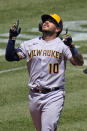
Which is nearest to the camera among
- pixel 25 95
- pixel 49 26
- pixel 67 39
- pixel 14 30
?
pixel 67 39

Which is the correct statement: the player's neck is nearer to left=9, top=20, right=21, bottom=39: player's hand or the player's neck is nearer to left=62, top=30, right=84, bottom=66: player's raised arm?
left=62, top=30, right=84, bottom=66: player's raised arm

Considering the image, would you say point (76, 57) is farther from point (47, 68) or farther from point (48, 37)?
point (48, 37)

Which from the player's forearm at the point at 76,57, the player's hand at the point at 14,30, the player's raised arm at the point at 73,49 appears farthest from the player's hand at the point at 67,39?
the player's hand at the point at 14,30

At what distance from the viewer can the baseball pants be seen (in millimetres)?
7500

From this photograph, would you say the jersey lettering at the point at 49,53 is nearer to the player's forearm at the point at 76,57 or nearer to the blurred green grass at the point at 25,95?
the player's forearm at the point at 76,57

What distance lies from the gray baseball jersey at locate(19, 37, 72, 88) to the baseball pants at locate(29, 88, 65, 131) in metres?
0.17

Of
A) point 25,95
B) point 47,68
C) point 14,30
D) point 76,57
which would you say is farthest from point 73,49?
point 25,95

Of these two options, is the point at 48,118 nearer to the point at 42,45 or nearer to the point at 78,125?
the point at 42,45

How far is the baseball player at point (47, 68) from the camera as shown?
7.53 metres

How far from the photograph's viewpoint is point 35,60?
767 centimetres

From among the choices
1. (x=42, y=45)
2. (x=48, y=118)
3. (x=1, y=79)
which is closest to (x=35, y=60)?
(x=42, y=45)

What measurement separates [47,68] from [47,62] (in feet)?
Answer: 0.32

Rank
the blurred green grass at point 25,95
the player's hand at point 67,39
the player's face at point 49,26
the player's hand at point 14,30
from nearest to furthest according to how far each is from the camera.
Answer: the player's hand at point 67,39 → the player's hand at point 14,30 → the player's face at point 49,26 → the blurred green grass at point 25,95

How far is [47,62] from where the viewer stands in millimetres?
7594
